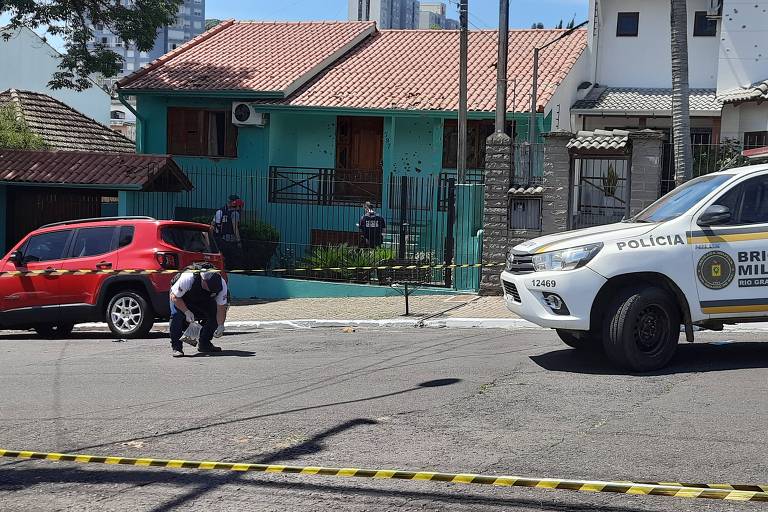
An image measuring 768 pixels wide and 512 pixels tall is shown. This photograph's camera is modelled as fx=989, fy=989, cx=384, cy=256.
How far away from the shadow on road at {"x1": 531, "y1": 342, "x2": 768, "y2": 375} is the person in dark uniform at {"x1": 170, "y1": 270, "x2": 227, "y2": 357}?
377 cm

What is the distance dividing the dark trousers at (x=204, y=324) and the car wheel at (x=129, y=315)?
2423mm

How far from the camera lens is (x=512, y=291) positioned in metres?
10.3

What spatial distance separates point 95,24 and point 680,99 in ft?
51.4

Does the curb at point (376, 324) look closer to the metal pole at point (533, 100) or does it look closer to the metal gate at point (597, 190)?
the metal gate at point (597, 190)

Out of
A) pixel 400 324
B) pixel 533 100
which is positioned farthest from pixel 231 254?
pixel 533 100

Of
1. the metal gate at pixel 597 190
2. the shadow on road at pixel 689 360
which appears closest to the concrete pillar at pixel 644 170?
the metal gate at pixel 597 190

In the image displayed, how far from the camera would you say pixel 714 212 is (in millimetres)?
9367

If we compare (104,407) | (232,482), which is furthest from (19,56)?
(232,482)

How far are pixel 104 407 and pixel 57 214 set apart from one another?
646 inches

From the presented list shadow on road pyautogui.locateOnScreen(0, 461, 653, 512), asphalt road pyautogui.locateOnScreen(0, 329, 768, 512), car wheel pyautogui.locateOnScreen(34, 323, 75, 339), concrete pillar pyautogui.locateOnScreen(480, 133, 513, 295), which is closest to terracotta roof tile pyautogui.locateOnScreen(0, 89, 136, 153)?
car wheel pyautogui.locateOnScreen(34, 323, 75, 339)

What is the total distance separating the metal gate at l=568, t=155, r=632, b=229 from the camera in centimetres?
1617

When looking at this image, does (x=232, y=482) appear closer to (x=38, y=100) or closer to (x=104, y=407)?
(x=104, y=407)

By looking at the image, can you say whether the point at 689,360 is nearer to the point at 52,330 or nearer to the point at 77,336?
the point at 77,336

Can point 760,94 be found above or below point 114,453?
above
